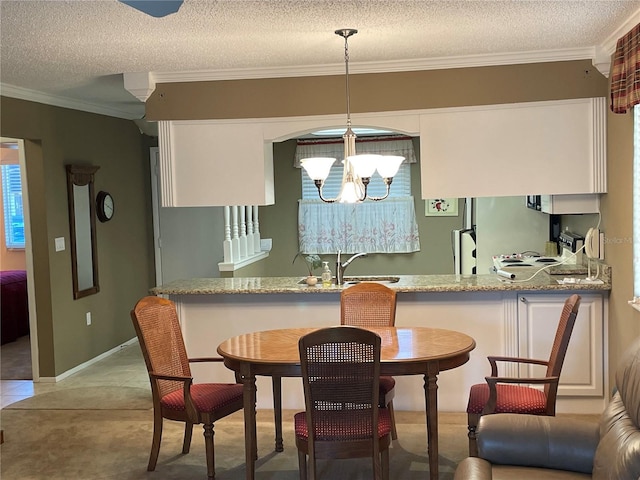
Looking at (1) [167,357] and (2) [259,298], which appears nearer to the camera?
(1) [167,357]

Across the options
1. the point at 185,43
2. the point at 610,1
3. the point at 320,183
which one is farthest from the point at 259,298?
the point at 610,1

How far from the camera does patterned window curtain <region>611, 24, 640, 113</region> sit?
11.9 feet

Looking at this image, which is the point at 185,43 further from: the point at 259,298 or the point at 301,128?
the point at 259,298

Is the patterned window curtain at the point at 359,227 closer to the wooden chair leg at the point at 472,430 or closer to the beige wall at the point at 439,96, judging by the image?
the beige wall at the point at 439,96

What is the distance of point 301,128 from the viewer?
4.89 meters

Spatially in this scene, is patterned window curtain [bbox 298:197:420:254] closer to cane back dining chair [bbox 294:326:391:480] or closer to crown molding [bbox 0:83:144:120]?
crown molding [bbox 0:83:144:120]

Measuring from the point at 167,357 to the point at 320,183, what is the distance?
1.30 metres

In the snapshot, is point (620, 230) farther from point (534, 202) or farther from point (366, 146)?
point (366, 146)

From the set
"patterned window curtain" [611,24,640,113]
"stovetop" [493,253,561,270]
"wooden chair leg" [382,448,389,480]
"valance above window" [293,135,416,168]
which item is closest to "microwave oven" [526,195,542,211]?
"stovetop" [493,253,561,270]

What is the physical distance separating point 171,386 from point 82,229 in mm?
2836

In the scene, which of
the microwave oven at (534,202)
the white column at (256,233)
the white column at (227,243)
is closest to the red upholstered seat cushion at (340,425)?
the microwave oven at (534,202)

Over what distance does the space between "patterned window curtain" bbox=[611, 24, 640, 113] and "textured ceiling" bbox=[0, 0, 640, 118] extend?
115 mm

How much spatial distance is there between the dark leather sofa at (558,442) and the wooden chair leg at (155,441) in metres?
1.75

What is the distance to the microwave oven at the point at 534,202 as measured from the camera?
5637 millimetres
